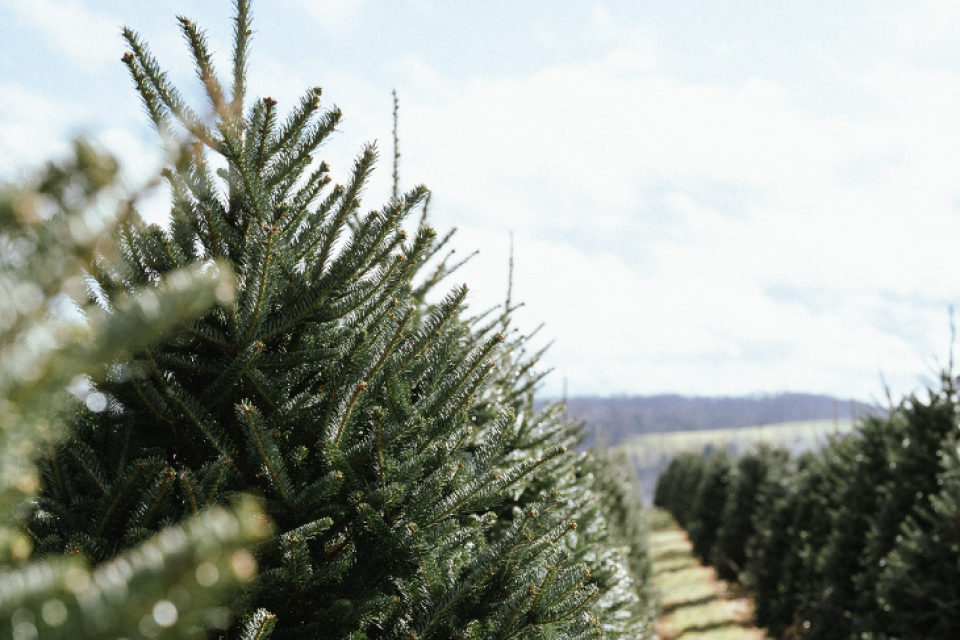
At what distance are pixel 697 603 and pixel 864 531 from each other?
1110 centimetres

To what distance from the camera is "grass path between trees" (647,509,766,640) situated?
1711cm

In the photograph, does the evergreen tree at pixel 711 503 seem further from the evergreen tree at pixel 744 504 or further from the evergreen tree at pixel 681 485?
the evergreen tree at pixel 681 485

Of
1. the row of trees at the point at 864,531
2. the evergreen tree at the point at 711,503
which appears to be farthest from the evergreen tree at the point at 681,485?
the row of trees at the point at 864,531

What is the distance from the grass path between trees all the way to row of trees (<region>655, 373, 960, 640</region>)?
3.08 ft

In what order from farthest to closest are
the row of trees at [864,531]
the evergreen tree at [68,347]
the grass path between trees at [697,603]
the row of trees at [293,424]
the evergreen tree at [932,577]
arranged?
the grass path between trees at [697,603]
the row of trees at [864,531]
the evergreen tree at [932,577]
the row of trees at [293,424]
the evergreen tree at [68,347]

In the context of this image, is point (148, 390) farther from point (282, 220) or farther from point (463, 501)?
point (463, 501)

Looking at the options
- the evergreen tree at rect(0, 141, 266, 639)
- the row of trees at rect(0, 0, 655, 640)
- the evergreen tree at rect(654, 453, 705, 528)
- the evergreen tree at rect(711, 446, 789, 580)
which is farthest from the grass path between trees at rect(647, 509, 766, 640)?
the evergreen tree at rect(0, 141, 266, 639)

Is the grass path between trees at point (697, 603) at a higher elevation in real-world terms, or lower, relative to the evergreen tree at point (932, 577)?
lower

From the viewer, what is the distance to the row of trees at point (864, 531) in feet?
23.5

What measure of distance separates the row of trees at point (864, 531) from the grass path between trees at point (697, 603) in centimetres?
94

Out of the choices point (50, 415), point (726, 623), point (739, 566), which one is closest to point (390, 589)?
point (50, 415)

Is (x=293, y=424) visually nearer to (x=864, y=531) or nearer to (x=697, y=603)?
(x=864, y=531)

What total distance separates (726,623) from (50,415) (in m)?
20.3

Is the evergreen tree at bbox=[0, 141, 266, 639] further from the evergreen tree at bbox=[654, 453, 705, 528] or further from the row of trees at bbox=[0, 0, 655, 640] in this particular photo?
the evergreen tree at bbox=[654, 453, 705, 528]
